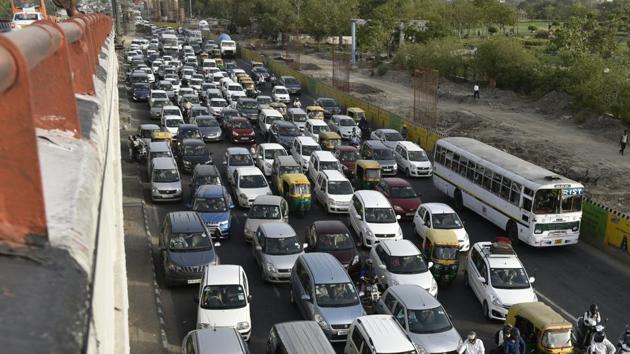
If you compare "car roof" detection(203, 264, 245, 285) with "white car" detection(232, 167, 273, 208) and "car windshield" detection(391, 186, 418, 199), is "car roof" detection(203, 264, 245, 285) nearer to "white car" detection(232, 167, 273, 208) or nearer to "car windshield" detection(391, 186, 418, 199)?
"white car" detection(232, 167, 273, 208)

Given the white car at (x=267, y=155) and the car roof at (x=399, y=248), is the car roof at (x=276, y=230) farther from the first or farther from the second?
the white car at (x=267, y=155)

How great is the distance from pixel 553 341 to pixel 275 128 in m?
22.4

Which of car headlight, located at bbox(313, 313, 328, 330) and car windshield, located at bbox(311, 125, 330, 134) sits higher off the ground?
car windshield, located at bbox(311, 125, 330, 134)

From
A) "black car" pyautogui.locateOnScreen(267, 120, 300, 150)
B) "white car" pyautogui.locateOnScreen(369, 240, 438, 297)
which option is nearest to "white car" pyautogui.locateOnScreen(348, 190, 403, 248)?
"white car" pyautogui.locateOnScreen(369, 240, 438, 297)

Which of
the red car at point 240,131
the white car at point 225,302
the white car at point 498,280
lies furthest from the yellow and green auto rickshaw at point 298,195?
the red car at point 240,131

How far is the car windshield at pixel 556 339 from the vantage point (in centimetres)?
1345

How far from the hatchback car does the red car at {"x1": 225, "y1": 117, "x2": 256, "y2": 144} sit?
44.6 feet

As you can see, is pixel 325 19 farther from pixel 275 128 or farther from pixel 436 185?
pixel 436 185

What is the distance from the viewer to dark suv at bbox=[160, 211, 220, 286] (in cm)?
1656

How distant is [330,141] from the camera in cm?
3244

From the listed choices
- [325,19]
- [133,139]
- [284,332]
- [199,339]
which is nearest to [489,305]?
[284,332]

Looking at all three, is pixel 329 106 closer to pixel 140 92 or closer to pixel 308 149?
pixel 140 92

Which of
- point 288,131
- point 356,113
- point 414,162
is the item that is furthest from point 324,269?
point 356,113

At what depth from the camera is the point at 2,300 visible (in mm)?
1802
